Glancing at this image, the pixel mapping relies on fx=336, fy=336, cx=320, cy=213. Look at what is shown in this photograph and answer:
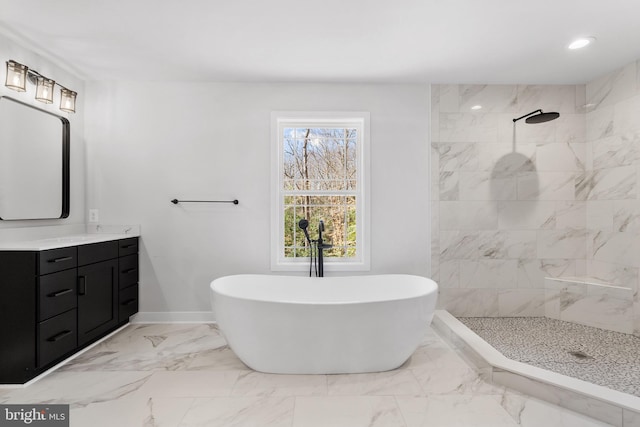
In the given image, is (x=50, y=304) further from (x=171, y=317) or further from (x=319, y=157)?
(x=319, y=157)

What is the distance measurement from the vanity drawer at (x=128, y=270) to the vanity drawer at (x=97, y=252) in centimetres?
13

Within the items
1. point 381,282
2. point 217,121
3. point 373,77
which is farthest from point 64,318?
point 373,77

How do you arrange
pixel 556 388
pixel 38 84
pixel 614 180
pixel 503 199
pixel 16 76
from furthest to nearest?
pixel 503 199
pixel 614 180
pixel 38 84
pixel 16 76
pixel 556 388

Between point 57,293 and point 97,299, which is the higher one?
point 57,293

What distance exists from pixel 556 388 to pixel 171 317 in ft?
10.3

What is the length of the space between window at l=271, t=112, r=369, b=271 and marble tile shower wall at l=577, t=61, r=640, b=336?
2.24 meters

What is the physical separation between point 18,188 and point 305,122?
7.87ft

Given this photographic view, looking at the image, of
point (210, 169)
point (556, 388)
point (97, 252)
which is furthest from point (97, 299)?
point (556, 388)

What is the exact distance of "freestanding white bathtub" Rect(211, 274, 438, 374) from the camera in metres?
2.17

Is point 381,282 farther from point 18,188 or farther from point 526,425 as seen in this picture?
point 18,188

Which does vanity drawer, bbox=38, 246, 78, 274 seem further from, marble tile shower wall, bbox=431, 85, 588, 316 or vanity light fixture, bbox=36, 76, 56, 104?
marble tile shower wall, bbox=431, 85, 588, 316

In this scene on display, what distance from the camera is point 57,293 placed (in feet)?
7.55

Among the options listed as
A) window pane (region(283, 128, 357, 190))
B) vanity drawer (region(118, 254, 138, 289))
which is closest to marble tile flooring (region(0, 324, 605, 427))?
vanity drawer (region(118, 254, 138, 289))

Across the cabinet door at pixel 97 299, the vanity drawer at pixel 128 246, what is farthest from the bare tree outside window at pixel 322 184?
the cabinet door at pixel 97 299
